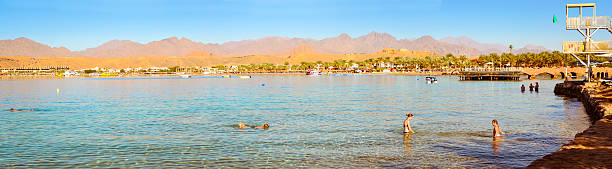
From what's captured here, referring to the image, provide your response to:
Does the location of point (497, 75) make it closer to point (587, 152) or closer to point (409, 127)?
point (409, 127)

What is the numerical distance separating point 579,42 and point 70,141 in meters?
43.7

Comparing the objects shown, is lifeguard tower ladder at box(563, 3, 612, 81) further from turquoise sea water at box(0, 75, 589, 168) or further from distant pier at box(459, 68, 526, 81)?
distant pier at box(459, 68, 526, 81)

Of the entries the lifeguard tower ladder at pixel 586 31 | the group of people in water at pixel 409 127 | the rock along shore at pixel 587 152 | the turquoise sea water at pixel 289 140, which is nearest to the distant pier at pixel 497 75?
the lifeguard tower ladder at pixel 586 31

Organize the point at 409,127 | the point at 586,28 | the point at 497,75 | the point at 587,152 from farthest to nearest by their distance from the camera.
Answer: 1. the point at 497,75
2. the point at 586,28
3. the point at 409,127
4. the point at 587,152

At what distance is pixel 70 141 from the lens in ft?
75.3

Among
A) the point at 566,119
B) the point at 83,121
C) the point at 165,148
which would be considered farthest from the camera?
the point at 83,121

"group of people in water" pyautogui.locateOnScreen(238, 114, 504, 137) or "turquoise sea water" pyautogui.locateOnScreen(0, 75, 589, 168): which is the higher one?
"group of people in water" pyautogui.locateOnScreen(238, 114, 504, 137)

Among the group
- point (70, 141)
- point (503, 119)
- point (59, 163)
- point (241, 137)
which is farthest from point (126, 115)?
point (503, 119)

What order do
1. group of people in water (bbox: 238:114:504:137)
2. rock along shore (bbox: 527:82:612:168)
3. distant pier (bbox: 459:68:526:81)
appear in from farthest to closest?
distant pier (bbox: 459:68:526:81)
group of people in water (bbox: 238:114:504:137)
rock along shore (bbox: 527:82:612:168)

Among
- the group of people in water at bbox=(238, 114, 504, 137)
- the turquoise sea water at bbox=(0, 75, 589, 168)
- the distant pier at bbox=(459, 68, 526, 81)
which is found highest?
the distant pier at bbox=(459, 68, 526, 81)

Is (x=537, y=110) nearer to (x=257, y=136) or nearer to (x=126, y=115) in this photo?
(x=257, y=136)

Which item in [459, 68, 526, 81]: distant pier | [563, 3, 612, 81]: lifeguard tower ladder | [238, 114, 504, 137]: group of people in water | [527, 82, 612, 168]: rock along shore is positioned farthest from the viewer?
[459, 68, 526, 81]: distant pier

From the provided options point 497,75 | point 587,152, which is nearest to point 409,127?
point 587,152

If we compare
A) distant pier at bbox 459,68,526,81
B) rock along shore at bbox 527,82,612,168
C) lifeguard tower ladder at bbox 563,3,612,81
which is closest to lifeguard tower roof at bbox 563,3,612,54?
lifeguard tower ladder at bbox 563,3,612,81
